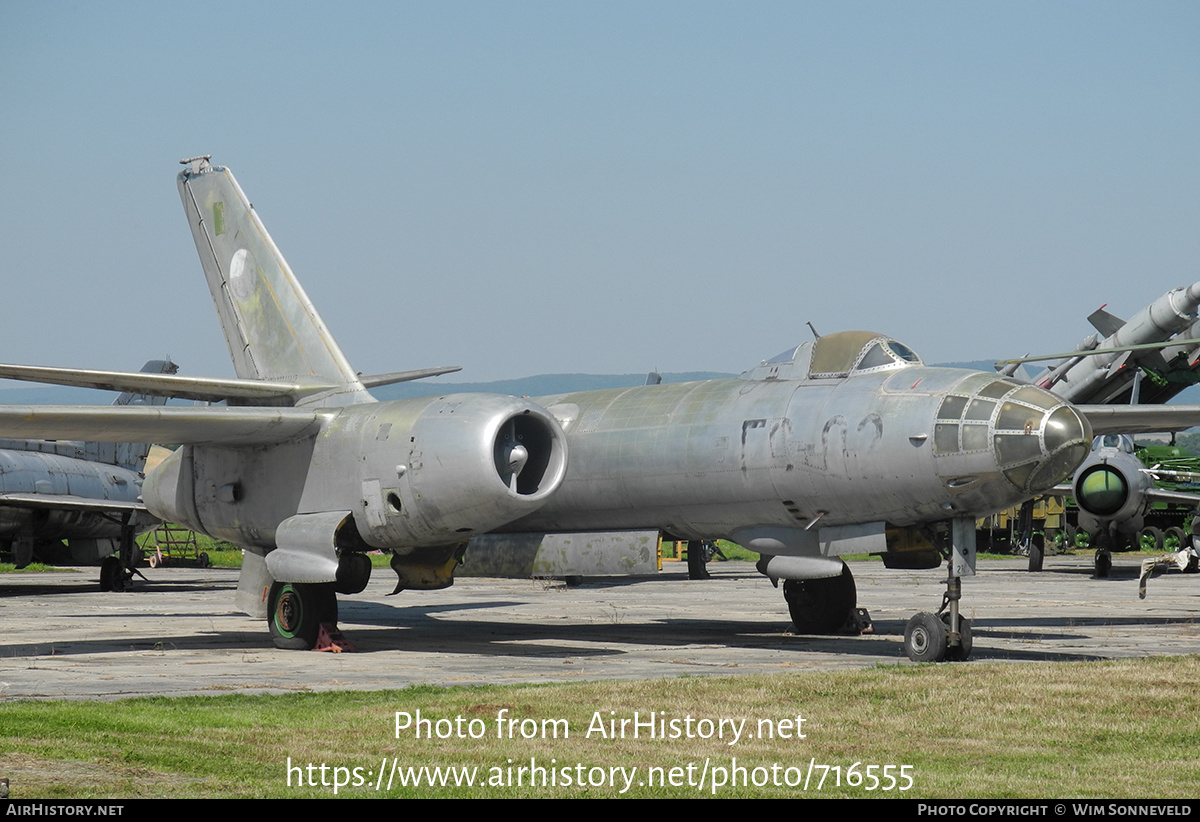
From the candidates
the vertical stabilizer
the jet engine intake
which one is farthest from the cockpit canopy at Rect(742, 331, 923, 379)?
the jet engine intake

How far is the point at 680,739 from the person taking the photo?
8.01m

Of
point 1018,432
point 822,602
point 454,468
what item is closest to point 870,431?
point 1018,432

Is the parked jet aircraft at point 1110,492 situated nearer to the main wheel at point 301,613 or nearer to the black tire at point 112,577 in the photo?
the main wheel at point 301,613

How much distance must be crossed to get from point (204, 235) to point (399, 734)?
1119cm

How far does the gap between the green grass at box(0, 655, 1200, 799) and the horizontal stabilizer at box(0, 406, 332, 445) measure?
A: 15.1 feet

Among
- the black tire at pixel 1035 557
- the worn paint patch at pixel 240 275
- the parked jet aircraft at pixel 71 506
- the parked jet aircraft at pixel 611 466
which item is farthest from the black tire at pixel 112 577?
the black tire at pixel 1035 557

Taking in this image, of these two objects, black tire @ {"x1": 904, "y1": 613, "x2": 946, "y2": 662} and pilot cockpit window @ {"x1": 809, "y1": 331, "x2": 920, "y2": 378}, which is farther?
pilot cockpit window @ {"x1": 809, "y1": 331, "x2": 920, "y2": 378}

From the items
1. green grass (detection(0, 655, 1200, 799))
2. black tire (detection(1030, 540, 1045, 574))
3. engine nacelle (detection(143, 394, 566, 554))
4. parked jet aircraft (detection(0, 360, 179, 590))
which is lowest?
black tire (detection(1030, 540, 1045, 574))

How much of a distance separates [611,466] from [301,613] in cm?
371

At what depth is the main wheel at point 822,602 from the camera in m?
16.0

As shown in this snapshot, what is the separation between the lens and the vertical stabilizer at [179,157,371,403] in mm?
16172

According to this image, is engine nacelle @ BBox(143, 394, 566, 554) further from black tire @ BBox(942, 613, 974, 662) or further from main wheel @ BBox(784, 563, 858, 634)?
main wheel @ BBox(784, 563, 858, 634)
